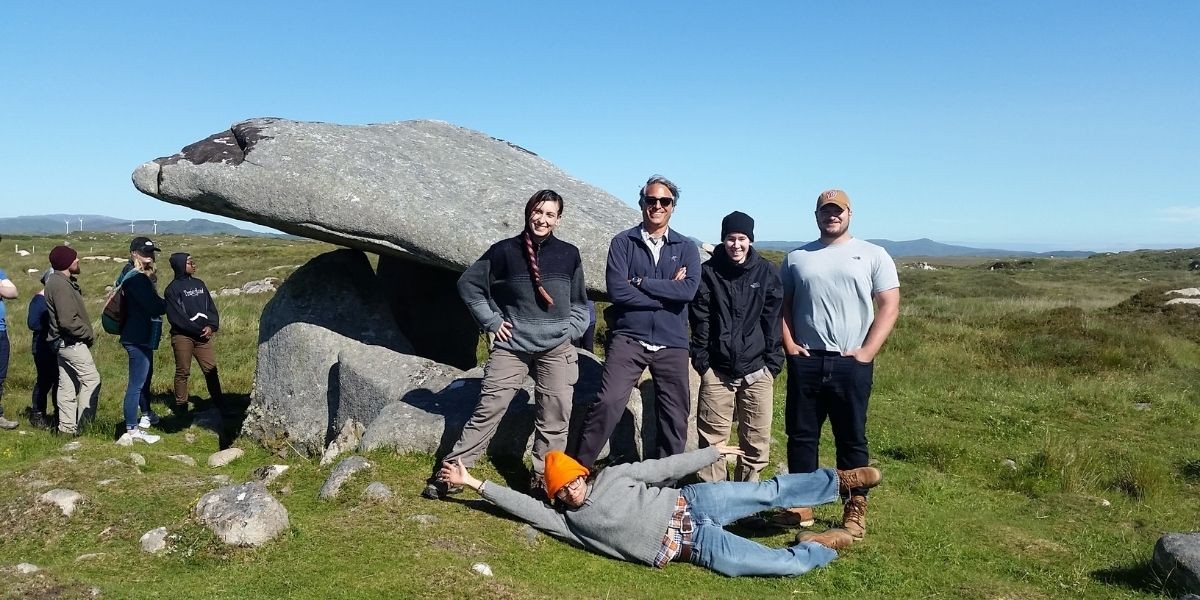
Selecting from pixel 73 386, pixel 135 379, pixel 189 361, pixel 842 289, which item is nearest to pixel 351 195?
pixel 135 379

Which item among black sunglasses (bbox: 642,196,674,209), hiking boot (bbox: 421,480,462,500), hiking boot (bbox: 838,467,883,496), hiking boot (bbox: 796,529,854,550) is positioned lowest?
hiking boot (bbox: 796,529,854,550)

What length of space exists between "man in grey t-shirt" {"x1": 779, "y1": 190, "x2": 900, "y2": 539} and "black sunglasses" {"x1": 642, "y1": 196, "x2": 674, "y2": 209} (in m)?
1.08

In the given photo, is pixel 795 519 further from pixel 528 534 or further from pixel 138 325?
pixel 138 325

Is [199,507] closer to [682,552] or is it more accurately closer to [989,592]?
[682,552]

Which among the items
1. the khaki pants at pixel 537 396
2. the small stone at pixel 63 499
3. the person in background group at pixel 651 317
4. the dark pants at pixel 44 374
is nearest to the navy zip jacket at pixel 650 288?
the person in background group at pixel 651 317

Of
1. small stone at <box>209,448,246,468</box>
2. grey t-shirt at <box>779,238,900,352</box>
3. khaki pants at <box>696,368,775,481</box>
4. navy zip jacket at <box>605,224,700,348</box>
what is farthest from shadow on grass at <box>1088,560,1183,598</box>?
small stone at <box>209,448,246,468</box>

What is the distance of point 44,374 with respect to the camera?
33.4ft

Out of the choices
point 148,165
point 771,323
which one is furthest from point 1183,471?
point 148,165

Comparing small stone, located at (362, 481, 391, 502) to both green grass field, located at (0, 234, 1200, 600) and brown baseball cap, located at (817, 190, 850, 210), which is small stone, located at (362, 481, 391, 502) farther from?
brown baseball cap, located at (817, 190, 850, 210)

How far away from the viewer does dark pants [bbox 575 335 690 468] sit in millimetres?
6602

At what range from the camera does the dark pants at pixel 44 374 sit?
32.9 feet

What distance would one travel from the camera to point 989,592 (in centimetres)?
568

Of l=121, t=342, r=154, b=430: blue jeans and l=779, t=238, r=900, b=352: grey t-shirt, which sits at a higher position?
l=779, t=238, r=900, b=352: grey t-shirt

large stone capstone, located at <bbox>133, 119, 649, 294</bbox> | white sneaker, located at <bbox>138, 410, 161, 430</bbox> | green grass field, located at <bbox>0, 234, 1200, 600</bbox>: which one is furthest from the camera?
white sneaker, located at <bbox>138, 410, 161, 430</bbox>
